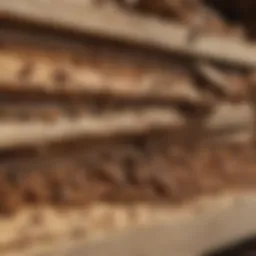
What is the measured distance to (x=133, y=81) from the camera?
38.9 inches

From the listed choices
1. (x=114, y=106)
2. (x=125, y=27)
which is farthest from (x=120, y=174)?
(x=125, y=27)

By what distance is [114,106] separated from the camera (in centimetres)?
97

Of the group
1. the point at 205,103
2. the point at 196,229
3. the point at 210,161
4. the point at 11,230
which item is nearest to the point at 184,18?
the point at 205,103

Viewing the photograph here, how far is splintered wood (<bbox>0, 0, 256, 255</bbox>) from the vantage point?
0.80m

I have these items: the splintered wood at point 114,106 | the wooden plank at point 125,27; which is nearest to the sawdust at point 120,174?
the splintered wood at point 114,106

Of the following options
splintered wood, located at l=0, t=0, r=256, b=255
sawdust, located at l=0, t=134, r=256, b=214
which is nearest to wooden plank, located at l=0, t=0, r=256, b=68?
splintered wood, located at l=0, t=0, r=256, b=255

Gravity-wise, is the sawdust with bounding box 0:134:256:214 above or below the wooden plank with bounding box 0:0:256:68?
below

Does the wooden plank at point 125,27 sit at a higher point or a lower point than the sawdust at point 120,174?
higher

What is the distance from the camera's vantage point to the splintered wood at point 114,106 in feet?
2.64

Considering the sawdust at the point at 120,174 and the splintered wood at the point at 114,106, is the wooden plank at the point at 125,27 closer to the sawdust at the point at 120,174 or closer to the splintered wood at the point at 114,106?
the splintered wood at the point at 114,106

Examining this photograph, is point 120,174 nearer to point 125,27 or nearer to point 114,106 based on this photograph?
point 114,106

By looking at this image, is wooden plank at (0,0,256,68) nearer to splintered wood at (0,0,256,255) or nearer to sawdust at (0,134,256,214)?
splintered wood at (0,0,256,255)

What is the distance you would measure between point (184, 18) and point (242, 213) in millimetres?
371

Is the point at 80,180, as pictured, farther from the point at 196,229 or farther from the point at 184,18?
the point at 184,18
